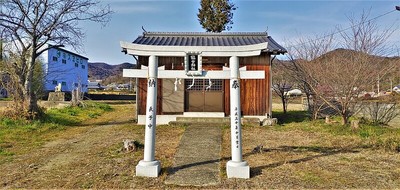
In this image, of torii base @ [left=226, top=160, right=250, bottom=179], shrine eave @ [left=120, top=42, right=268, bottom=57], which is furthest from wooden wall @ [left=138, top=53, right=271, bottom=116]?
torii base @ [left=226, top=160, right=250, bottom=179]

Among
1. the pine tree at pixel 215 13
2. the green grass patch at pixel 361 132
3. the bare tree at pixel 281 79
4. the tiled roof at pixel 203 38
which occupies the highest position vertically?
the pine tree at pixel 215 13

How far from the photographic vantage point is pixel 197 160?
19.4 feet

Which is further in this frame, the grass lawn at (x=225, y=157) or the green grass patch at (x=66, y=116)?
the green grass patch at (x=66, y=116)

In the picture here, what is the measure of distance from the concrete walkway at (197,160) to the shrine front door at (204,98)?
2.35 meters

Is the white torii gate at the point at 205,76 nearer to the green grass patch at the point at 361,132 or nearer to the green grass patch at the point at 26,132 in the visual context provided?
the green grass patch at the point at 26,132

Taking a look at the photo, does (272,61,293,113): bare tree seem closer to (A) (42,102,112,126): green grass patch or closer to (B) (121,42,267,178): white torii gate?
(B) (121,42,267,178): white torii gate

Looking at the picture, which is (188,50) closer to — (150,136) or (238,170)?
(150,136)

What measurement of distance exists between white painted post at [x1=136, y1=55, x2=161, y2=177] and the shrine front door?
19.8 ft

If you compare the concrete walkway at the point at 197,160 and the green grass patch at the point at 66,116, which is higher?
the green grass patch at the point at 66,116

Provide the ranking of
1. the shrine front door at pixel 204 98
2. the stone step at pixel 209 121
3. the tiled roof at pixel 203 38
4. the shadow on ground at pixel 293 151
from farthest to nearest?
the tiled roof at pixel 203 38, the shrine front door at pixel 204 98, the stone step at pixel 209 121, the shadow on ground at pixel 293 151

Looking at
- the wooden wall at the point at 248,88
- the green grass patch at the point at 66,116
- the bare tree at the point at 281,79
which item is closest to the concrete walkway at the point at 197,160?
the wooden wall at the point at 248,88

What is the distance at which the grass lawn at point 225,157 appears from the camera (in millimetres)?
4648

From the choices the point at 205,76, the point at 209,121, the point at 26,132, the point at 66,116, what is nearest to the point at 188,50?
the point at 205,76

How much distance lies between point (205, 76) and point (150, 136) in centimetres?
157
